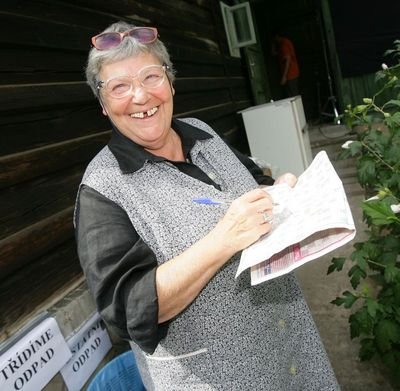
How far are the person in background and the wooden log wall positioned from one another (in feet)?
23.2

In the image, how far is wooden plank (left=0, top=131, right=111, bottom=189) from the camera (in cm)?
174

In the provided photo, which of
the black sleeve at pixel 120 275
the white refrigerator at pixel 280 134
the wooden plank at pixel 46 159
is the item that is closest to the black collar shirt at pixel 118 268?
the black sleeve at pixel 120 275

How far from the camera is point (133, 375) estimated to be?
6.19 feet

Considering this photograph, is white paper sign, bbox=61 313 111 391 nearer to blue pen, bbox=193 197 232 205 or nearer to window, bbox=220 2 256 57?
blue pen, bbox=193 197 232 205

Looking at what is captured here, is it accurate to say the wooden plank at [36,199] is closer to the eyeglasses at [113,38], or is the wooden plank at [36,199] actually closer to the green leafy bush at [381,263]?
the eyeglasses at [113,38]

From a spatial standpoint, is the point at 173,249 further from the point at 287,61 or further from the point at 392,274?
the point at 287,61

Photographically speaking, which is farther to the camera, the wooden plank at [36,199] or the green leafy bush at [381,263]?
the green leafy bush at [381,263]

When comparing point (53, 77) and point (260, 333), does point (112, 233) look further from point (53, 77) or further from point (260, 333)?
point (53, 77)

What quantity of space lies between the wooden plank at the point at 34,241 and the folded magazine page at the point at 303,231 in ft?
3.78

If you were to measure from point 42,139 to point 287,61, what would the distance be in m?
8.29

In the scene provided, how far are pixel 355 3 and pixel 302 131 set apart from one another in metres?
2.64

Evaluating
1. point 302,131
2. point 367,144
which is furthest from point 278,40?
point 367,144

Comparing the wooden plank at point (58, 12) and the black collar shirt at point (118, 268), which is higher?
the wooden plank at point (58, 12)

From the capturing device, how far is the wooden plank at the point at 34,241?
5.42ft
